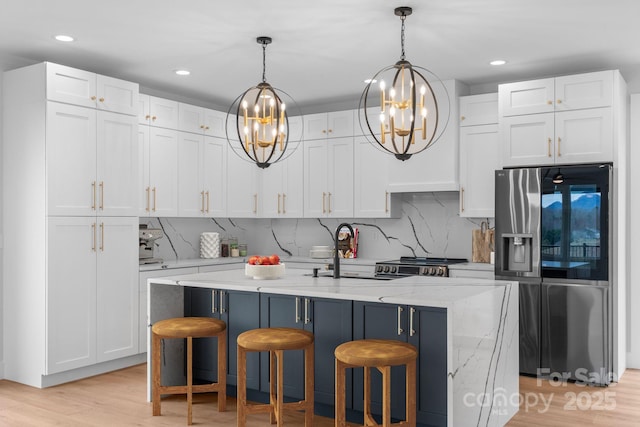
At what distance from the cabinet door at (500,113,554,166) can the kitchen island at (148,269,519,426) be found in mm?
1596

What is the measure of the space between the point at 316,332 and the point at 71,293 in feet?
6.94

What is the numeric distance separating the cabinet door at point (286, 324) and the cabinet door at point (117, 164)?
1771 millimetres

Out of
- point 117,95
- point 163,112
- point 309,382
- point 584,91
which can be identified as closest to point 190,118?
point 163,112

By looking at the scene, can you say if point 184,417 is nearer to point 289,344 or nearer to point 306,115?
point 289,344

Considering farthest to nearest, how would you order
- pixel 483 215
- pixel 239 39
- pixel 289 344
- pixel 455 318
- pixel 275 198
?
1. pixel 275 198
2. pixel 483 215
3. pixel 239 39
4. pixel 289 344
5. pixel 455 318

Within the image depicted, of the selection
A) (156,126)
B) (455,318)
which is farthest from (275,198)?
(455,318)

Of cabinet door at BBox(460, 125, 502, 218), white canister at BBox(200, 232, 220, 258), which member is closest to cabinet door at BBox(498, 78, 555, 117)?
cabinet door at BBox(460, 125, 502, 218)

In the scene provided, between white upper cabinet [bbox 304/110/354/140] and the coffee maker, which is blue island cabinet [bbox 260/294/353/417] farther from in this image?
white upper cabinet [bbox 304/110/354/140]

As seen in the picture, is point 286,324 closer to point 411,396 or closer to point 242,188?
point 411,396

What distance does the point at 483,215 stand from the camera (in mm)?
5461

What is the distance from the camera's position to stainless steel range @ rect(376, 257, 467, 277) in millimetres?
5398

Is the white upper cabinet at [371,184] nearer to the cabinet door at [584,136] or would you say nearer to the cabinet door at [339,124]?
the cabinet door at [339,124]

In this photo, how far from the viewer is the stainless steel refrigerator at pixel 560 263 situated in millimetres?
4656

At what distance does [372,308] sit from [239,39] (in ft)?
7.26
